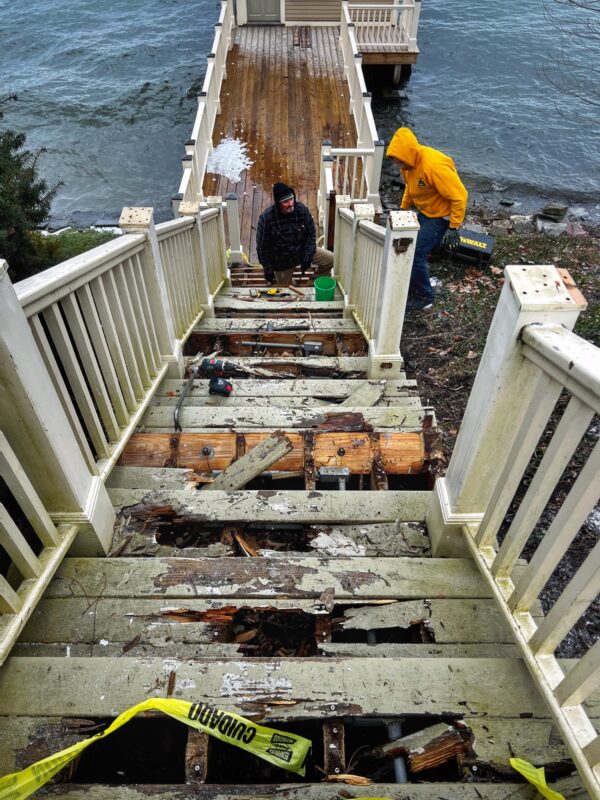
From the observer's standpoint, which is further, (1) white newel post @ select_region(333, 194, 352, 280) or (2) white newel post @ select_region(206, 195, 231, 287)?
(2) white newel post @ select_region(206, 195, 231, 287)

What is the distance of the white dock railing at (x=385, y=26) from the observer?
43.9 ft

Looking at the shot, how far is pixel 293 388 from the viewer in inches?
141

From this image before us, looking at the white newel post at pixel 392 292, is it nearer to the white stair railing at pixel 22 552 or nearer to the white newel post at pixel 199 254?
the white newel post at pixel 199 254

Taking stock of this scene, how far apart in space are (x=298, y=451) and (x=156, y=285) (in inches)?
56.0

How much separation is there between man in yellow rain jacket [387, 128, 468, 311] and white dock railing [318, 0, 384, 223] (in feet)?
6.33

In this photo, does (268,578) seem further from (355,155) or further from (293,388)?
(355,155)

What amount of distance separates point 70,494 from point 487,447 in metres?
1.67

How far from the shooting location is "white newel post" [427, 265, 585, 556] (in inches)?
60.9

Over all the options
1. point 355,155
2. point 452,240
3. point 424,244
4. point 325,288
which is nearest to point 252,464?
point 325,288

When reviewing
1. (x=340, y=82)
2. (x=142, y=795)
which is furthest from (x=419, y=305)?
(x=340, y=82)

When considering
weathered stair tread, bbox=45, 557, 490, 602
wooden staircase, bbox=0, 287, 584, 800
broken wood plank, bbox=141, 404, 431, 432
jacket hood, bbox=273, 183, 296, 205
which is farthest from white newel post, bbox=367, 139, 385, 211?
weathered stair tread, bbox=45, 557, 490, 602

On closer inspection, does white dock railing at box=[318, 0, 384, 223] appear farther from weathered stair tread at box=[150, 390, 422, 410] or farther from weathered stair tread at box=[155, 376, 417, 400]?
weathered stair tread at box=[150, 390, 422, 410]

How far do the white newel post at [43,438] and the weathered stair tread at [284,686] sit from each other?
57cm

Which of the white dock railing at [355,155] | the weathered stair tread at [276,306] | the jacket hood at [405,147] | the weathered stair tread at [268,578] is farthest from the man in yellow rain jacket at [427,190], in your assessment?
the weathered stair tread at [268,578]
